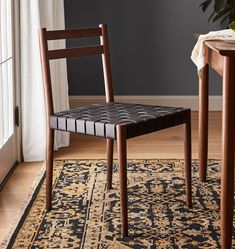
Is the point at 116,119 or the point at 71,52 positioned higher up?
the point at 71,52

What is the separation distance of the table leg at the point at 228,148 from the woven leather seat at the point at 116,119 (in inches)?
15.9

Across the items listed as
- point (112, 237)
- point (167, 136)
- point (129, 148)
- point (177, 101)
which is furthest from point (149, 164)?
point (177, 101)

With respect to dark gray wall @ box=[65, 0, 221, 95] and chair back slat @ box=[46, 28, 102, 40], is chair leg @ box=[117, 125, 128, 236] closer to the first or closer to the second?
chair back slat @ box=[46, 28, 102, 40]

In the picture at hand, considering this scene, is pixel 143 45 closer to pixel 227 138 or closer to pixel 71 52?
pixel 71 52

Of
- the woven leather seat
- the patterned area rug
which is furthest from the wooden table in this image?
the woven leather seat

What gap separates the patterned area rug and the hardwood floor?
8 cm

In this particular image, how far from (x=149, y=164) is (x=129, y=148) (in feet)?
1.46

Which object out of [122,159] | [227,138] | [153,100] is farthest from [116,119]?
[153,100]

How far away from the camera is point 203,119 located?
2.94 m

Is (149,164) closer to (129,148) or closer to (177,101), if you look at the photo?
(129,148)

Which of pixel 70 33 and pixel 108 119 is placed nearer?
pixel 108 119

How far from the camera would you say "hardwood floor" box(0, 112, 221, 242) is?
2.77 metres

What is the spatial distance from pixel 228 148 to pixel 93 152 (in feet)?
5.59

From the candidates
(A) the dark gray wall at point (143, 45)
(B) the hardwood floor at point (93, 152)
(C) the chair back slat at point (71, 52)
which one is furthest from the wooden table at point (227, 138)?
(A) the dark gray wall at point (143, 45)
